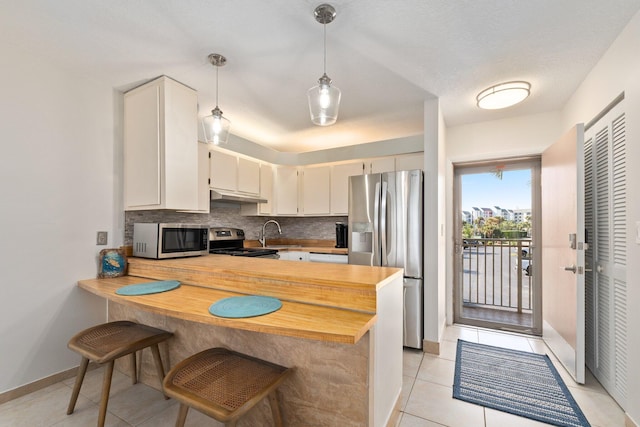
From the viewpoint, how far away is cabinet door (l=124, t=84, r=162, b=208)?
2427 millimetres

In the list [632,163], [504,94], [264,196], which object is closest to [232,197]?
[264,196]

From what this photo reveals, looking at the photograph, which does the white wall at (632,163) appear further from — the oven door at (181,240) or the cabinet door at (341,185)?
the oven door at (181,240)

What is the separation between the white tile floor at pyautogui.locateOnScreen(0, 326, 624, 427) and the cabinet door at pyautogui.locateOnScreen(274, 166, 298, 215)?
2626mm

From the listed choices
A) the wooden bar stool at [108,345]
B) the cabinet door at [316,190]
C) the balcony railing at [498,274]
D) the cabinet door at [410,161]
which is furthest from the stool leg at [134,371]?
the balcony railing at [498,274]

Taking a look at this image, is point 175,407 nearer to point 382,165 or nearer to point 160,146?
point 160,146

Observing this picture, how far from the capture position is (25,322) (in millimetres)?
2078

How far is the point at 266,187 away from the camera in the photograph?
4086mm

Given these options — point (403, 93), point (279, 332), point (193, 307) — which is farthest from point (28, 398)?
point (403, 93)

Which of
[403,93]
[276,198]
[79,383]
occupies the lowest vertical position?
[79,383]

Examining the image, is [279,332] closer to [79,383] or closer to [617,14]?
[79,383]

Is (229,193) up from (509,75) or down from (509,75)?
down

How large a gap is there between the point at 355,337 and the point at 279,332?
0.31 meters

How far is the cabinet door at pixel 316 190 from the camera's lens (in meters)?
4.14

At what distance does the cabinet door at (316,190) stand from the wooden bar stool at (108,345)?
261 centimetres
